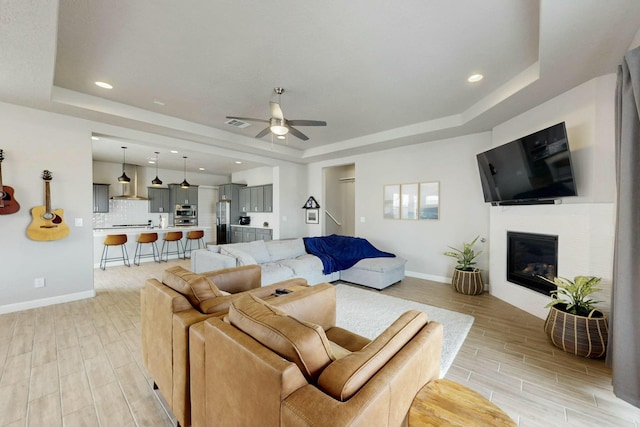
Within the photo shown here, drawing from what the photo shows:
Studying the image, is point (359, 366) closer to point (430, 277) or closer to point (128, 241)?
point (430, 277)

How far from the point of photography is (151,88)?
329 cm

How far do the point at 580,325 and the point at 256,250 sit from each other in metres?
4.03

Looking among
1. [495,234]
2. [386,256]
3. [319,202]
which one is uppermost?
[319,202]

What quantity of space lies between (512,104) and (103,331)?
5.62m

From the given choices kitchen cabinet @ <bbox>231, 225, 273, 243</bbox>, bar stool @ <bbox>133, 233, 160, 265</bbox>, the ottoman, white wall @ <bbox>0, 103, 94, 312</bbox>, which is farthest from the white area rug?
bar stool @ <bbox>133, 233, 160, 265</bbox>

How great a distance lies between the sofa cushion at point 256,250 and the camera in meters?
4.23

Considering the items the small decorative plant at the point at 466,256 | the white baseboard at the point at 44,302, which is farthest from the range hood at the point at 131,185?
the small decorative plant at the point at 466,256

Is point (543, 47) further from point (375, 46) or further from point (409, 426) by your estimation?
point (409, 426)

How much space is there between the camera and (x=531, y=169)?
3.20 metres

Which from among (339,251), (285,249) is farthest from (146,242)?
(339,251)

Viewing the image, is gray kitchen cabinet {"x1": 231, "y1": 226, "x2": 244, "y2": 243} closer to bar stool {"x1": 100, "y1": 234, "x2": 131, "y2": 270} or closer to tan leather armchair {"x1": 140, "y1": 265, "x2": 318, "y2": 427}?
bar stool {"x1": 100, "y1": 234, "x2": 131, "y2": 270}

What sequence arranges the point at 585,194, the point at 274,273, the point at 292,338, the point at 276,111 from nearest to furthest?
1. the point at 292,338
2. the point at 585,194
3. the point at 276,111
4. the point at 274,273

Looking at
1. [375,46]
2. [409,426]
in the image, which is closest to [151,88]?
[375,46]

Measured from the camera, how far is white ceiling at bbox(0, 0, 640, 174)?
1.97 metres
